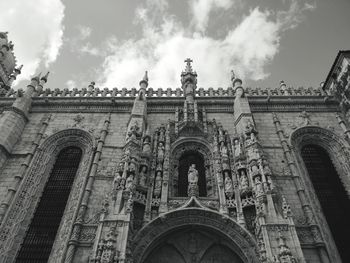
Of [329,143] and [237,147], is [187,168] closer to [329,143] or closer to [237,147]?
[237,147]

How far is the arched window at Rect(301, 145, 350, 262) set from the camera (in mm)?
12000

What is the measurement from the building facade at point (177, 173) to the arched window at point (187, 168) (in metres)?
0.07

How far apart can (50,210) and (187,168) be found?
6.51 meters

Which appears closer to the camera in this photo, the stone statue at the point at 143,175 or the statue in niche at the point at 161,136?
the stone statue at the point at 143,175

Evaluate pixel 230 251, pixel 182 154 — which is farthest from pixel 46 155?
pixel 230 251

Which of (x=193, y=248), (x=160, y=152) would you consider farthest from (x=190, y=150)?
(x=193, y=248)

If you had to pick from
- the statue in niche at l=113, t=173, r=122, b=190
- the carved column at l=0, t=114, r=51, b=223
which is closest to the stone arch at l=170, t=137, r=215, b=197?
the statue in niche at l=113, t=173, r=122, b=190

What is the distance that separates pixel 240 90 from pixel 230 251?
28.5 feet

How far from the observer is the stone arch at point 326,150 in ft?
A: 39.5

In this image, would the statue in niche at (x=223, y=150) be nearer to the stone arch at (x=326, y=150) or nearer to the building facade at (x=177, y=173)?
the building facade at (x=177, y=173)

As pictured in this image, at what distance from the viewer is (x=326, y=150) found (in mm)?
15055

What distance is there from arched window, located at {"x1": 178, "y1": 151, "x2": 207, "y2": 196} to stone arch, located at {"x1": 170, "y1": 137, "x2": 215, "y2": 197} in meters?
0.19

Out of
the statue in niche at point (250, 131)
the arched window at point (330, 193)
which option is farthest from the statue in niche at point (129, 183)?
the arched window at point (330, 193)

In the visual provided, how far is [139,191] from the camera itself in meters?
12.1
